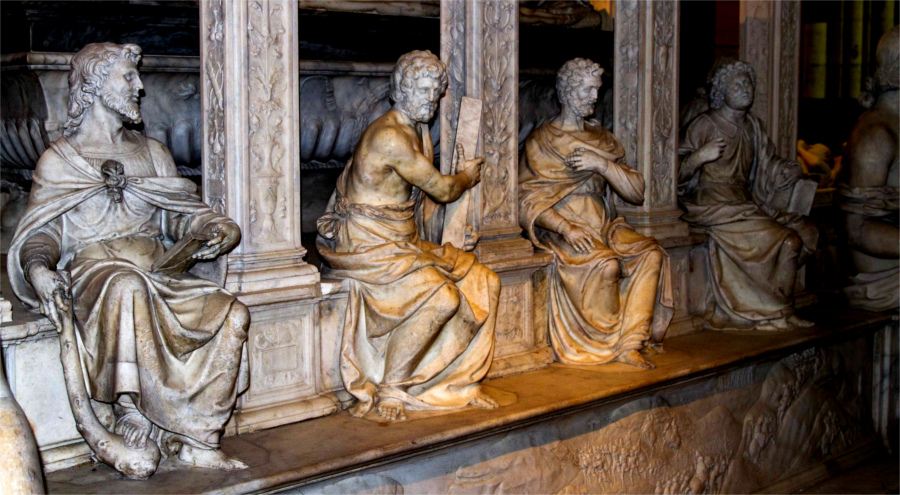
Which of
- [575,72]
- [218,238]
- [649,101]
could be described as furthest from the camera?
[649,101]

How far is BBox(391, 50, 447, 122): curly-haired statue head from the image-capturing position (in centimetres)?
532

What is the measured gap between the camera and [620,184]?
6.36 m

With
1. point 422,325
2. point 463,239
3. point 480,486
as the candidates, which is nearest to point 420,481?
point 480,486

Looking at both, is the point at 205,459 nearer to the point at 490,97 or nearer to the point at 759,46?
the point at 490,97

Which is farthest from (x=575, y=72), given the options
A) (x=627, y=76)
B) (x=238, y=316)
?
(x=238, y=316)

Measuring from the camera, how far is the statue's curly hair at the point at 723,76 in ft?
23.3

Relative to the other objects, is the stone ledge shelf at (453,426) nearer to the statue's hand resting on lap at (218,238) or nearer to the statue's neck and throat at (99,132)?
the statue's hand resting on lap at (218,238)

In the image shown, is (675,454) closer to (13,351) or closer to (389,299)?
(389,299)

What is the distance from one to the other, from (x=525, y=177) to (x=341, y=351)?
5.25 feet

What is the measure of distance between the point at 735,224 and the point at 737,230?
4 cm

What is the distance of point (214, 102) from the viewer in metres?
5.04

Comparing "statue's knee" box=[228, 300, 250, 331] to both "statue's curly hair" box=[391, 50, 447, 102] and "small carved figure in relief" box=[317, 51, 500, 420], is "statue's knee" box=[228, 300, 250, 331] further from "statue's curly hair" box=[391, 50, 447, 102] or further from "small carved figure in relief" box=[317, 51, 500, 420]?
"statue's curly hair" box=[391, 50, 447, 102]

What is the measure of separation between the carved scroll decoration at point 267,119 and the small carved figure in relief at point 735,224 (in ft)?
9.78

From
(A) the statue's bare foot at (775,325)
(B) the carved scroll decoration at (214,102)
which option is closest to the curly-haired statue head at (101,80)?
(B) the carved scroll decoration at (214,102)
